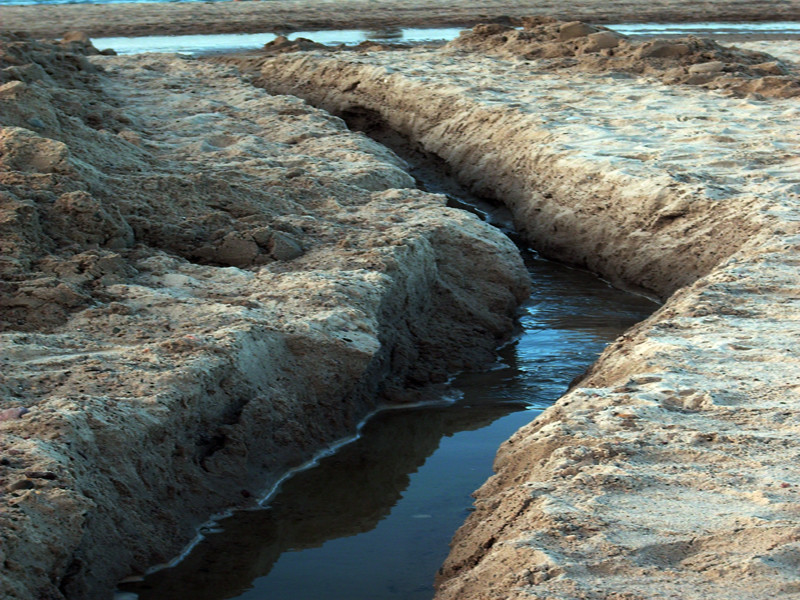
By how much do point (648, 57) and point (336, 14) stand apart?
11404mm

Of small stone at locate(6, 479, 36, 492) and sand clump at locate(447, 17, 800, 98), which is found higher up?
sand clump at locate(447, 17, 800, 98)

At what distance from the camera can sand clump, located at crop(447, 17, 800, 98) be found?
30.2ft

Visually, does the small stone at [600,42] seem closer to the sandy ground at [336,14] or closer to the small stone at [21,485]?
the small stone at [21,485]

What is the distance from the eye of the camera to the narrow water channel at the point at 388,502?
3.56m

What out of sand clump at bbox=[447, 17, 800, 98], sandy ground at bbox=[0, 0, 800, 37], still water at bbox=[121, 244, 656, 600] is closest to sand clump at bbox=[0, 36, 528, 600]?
still water at bbox=[121, 244, 656, 600]

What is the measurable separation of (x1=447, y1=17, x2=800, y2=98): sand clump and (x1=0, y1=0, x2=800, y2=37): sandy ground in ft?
26.7

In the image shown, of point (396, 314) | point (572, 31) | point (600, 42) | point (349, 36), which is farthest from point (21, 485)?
point (349, 36)

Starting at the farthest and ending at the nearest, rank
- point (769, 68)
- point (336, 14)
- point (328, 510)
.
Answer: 1. point (336, 14)
2. point (769, 68)
3. point (328, 510)

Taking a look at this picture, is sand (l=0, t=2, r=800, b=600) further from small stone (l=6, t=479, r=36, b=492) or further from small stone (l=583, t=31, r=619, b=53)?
small stone (l=583, t=31, r=619, b=53)

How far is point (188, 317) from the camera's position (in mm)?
4547

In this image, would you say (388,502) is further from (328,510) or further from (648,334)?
(648,334)

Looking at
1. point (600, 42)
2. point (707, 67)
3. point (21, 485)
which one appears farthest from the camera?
point (600, 42)

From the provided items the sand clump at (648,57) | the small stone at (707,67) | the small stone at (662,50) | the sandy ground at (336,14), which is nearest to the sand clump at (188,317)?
the sand clump at (648,57)

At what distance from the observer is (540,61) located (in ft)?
35.2
